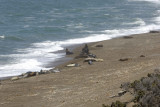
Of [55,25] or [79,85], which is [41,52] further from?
[55,25]

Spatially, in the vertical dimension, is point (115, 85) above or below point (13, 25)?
below

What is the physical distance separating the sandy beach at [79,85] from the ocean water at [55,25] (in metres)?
4.68

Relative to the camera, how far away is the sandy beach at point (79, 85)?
19.5 meters

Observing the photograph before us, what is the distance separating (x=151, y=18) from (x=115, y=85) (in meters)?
39.3

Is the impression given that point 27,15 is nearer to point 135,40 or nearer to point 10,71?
point 135,40

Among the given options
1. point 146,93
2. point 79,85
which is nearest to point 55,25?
point 79,85

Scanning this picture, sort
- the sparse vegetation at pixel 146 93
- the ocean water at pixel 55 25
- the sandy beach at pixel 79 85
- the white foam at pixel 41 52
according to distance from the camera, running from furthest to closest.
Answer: the ocean water at pixel 55 25 → the white foam at pixel 41 52 → the sandy beach at pixel 79 85 → the sparse vegetation at pixel 146 93

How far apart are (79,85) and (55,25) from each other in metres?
31.1

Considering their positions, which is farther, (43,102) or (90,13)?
(90,13)

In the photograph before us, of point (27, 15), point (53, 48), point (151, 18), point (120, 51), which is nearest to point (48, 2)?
point (27, 15)

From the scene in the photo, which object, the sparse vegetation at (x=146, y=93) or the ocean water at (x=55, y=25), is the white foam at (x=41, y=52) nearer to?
the ocean water at (x=55, y=25)

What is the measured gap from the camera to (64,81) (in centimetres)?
2420

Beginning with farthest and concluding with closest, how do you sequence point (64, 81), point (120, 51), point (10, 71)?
point (120, 51), point (10, 71), point (64, 81)

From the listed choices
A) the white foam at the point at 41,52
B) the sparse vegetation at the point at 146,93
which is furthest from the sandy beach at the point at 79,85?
the white foam at the point at 41,52
